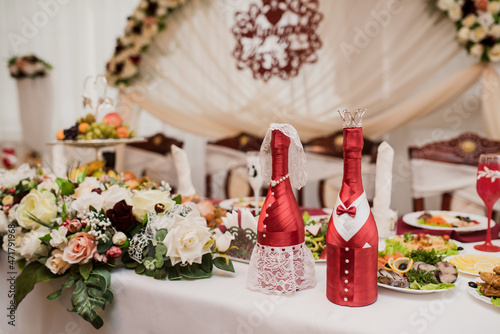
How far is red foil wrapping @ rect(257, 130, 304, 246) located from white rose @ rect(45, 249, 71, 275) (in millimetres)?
505

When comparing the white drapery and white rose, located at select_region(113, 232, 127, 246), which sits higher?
the white drapery

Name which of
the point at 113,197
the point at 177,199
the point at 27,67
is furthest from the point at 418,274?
the point at 27,67

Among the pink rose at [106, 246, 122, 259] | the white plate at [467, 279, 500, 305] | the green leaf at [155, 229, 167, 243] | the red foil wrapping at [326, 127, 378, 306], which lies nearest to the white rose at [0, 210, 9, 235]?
the pink rose at [106, 246, 122, 259]

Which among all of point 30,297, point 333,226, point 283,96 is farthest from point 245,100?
point 333,226

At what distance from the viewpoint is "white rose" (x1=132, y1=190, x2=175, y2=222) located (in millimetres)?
1104

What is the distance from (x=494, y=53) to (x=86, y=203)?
237 cm

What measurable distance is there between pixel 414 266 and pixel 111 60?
10.7 ft

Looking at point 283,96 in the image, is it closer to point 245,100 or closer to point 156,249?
point 245,100

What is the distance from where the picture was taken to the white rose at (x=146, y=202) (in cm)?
110

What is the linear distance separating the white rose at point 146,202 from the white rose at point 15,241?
33 cm

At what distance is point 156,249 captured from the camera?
1035 millimetres

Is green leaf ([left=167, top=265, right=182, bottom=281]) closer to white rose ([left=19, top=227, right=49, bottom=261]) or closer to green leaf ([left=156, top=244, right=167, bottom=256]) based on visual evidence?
green leaf ([left=156, top=244, right=167, bottom=256])

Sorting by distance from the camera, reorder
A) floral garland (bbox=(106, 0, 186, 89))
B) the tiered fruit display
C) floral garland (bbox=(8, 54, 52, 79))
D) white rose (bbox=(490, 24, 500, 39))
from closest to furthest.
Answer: the tiered fruit display
white rose (bbox=(490, 24, 500, 39))
floral garland (bbox=(106, 0, 186, 89))
floral garland (bbox=(8, 54, 52, 79))

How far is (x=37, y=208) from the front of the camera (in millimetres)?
1129
